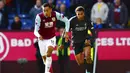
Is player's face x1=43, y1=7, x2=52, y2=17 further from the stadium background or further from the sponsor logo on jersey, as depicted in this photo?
the sponsor logo on jersey

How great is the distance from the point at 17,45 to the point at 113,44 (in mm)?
3169

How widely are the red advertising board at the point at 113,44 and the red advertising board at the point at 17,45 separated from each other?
1596 mm

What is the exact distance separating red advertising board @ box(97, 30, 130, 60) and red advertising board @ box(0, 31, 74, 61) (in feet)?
5.24

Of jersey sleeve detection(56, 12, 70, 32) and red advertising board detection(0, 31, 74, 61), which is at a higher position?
jersey sleeve detection(56, 12, 70, 32)

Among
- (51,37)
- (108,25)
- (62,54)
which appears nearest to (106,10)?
(108,25)

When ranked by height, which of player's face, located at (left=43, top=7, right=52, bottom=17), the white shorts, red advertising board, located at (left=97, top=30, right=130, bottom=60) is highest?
player's face, located at (left=43, top=7, right=52, bottom=17)

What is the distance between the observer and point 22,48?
15.6 meters

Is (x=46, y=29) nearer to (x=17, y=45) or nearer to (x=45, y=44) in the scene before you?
(x=45, y=44)

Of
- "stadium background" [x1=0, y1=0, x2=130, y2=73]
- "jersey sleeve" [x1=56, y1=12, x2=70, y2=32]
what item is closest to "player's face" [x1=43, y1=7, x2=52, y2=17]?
"jersey sleeve" [x1=56, y1=12, x2=70, y2=32]

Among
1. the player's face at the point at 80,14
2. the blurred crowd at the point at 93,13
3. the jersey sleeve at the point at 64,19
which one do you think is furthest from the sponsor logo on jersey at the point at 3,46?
the player's face at the point at 80,14

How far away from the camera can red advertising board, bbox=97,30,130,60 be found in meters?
15.6

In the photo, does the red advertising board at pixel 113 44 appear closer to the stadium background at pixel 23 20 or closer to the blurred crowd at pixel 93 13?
the stadium background at pixel 23 20

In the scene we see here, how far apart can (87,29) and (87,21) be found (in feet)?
0.76

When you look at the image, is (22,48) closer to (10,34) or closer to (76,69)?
(10,34)
